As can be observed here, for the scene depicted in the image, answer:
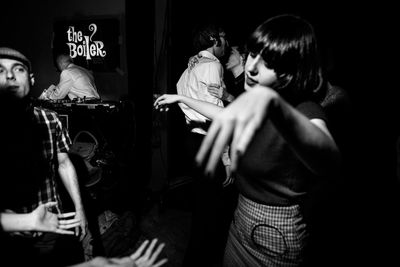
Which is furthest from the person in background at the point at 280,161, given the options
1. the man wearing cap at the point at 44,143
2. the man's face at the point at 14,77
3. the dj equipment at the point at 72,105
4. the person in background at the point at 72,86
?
the person in background at the point at 72,86

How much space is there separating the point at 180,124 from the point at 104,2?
11.0 feet

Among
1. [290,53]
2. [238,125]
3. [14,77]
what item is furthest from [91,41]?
[238,125]

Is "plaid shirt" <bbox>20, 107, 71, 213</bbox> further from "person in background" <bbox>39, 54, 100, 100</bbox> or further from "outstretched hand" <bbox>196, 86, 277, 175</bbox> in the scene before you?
"person in background" <bbox>39, 54, 100, 100</bbox>

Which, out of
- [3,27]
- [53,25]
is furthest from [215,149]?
[3,27]

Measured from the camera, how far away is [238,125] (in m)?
0.70

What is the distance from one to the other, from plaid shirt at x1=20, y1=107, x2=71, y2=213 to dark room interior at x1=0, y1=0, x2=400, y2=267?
164 cm

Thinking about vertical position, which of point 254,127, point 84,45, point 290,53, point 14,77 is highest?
point 290,53

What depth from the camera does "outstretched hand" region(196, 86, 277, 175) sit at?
70 centimetres

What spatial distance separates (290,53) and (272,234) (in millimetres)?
901

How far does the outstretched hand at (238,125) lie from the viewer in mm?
699

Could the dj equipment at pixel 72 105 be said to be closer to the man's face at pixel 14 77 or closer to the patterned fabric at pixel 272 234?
the man's face at pixel 14 77

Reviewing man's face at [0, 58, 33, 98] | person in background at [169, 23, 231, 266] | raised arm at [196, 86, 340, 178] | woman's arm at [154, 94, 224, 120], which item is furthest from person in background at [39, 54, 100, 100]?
raised arm at [196, 86, 340, 178]

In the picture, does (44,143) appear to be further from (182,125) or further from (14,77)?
(182,125)

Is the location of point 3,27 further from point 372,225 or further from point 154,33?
point 372,225
